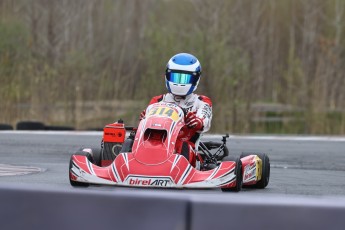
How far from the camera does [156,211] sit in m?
5.33

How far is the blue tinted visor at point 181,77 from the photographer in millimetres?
9438

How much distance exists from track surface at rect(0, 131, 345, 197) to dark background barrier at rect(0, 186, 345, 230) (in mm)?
2054

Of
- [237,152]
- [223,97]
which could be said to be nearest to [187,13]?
[223,97]

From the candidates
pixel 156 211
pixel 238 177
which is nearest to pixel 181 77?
pixel 238 177

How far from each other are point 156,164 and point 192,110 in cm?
133

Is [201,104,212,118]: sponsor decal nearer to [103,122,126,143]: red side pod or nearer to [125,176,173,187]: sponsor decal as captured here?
[103,122,126,143]: red side pod

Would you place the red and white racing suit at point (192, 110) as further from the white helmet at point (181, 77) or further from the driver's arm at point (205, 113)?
the white helmet at point (181, 77)

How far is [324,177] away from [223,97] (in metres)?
11.0

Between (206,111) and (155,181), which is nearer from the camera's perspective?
(155,181)

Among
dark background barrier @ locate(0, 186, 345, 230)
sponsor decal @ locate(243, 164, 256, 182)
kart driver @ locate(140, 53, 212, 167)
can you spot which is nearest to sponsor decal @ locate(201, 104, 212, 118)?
kart driver @ locate(140, 53, 212, 167)

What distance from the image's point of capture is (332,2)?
41.3 m

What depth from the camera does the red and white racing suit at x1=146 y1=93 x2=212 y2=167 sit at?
8.94 meters

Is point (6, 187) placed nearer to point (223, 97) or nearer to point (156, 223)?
point (156, 223)

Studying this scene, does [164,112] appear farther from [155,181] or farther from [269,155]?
[269,155]
